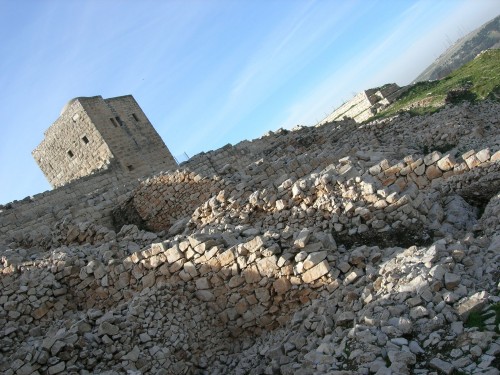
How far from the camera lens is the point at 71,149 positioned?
60.6ft

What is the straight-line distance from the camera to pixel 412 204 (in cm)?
757

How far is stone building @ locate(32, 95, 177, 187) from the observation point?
17828 mm

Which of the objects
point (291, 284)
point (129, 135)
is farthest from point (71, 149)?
point (291, 284)

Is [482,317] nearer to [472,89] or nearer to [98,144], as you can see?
[98,144]

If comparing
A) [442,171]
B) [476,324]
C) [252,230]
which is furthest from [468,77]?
[476,324]

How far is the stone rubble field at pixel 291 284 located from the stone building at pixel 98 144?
7959mm

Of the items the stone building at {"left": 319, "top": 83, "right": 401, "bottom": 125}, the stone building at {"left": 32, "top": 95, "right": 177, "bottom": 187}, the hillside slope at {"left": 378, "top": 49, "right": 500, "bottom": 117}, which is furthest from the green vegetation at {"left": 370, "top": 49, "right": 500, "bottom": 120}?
the stone building at {"left": 32, "top": 95, "right": 177, "bottom": 187}

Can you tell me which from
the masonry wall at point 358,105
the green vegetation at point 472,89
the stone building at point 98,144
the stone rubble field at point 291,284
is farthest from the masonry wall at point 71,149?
the masonry wall at point 358,105

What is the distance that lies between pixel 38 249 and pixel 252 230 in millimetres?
5642

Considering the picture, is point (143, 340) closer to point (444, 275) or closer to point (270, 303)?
point (270, 303)

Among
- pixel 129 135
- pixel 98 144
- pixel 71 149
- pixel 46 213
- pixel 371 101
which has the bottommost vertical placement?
pixel 371 101

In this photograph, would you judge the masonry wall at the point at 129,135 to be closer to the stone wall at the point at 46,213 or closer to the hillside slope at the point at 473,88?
the stone wall at the point at 46,213

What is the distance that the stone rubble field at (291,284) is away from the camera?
4754 mm

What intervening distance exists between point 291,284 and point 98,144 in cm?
1330
